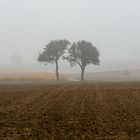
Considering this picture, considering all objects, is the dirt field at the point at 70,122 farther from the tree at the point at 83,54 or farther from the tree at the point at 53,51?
the tree at the point at 83,54

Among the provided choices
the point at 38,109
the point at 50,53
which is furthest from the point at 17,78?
the point at 38,109

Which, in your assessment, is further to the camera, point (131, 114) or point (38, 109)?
point (38, 109)

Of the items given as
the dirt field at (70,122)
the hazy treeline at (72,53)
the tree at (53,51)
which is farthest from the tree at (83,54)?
the dirt field at (70,122)

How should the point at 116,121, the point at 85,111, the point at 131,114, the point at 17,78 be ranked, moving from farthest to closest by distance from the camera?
the point at 17,78 → the point at 85,111 → the point at 131,114 → the point at 116,121

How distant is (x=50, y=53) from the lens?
9812 cm

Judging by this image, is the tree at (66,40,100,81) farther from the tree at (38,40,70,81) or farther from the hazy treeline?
the tree at (38,40,70,81)

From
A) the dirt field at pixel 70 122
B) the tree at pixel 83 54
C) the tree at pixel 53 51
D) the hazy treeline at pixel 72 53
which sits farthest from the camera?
the tree at pixel 83 54

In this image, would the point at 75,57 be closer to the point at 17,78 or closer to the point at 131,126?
the point at 17,78

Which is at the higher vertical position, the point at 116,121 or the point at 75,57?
the point at 75,57

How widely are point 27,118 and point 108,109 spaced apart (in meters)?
6.23

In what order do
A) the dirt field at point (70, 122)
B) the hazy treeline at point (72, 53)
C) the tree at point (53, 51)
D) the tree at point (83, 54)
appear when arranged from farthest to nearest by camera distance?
1. the tree at point (83, 54)
2. the hazy treeline at point (72, 53)
3. the tree at point (53, 51)
4. the dirt field at point (70, 122)

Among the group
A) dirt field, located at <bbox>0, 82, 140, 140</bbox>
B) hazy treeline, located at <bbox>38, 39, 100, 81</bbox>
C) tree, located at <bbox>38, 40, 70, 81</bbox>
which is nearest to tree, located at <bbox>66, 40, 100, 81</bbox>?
hazy treeline, located at <bbox>38, 39, 100, 81</bbox>

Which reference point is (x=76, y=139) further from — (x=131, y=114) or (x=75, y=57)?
(x=75, y=57)

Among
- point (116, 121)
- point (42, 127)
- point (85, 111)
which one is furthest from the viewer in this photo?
point (85, 111)
